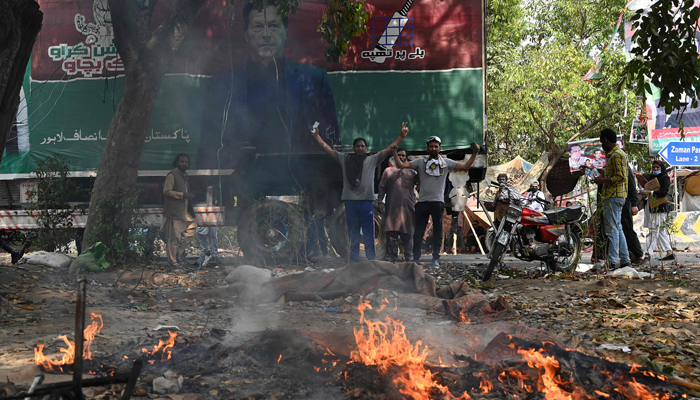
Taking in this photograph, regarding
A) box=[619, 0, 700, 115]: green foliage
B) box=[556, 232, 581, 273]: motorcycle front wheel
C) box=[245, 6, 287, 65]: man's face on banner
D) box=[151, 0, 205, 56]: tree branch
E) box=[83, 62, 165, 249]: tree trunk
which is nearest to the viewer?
box=[619, 0, 700, 115]: green foliage

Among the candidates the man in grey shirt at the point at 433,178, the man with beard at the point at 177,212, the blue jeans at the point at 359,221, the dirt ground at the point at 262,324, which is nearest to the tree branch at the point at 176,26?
the man with beard at the point at 177,212

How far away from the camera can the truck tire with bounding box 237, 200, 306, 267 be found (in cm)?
823

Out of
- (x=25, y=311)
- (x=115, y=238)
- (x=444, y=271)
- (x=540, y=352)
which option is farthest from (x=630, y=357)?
(x=115, y=238)

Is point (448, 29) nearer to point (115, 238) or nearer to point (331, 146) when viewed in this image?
point (331, 146)

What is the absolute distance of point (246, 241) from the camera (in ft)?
27.9

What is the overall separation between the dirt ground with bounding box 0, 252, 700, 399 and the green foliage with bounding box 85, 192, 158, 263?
0.31 metres

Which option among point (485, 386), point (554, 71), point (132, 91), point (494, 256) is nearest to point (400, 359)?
point (485, 386)

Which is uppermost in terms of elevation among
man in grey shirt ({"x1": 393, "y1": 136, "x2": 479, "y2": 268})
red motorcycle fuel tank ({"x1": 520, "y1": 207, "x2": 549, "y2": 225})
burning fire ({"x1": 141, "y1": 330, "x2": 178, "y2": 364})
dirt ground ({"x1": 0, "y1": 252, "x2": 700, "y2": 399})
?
man in grey shirt ({"x1": 393, "y1": 136, "x2": 479, "y2": 268})

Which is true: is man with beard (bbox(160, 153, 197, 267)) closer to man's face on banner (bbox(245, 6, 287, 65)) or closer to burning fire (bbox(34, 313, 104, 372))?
man's face on banner (bbox(245, 6, 287, 65))

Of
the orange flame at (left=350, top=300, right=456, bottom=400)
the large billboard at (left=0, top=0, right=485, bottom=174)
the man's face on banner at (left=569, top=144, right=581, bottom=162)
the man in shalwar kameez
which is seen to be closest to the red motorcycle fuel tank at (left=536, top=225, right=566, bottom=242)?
the large billboard at (left=0, top=0, right=485, bottom=174)

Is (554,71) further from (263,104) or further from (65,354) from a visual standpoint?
(65,354)

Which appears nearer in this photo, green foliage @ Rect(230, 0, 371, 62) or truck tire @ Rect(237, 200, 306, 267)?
green foliage @ Rect(230, 0, 371, 62)

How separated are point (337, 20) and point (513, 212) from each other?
354 centimetres

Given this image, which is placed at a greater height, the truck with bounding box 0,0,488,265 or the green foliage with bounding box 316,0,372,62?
the green foliage with bounding box 316,0,372,62
